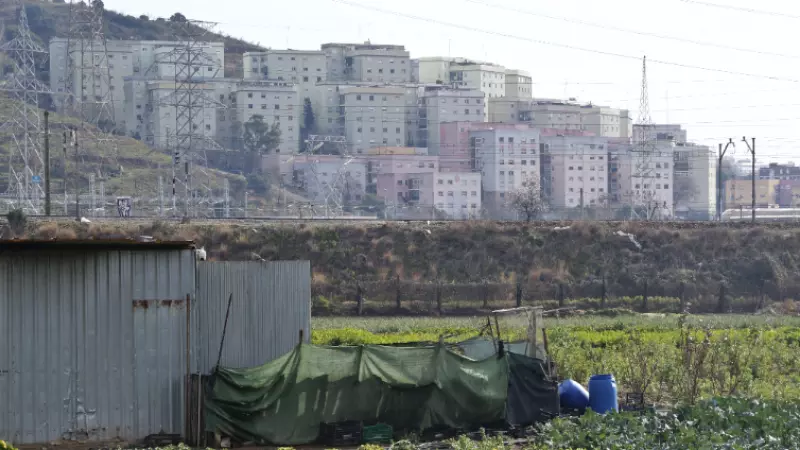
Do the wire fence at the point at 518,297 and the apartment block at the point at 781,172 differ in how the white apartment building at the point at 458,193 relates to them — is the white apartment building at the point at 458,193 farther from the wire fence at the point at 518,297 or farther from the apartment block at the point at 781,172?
the wire fence at the point at 518,297

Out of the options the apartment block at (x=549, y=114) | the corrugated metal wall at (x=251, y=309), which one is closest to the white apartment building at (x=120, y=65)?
the apartment block at (x=549, y=114)

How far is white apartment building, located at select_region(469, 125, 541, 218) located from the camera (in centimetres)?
13212

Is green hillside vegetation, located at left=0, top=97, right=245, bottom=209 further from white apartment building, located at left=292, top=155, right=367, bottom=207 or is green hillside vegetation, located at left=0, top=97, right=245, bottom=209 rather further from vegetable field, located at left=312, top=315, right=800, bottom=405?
vegetable field, located at left=312, top=315, right=800, bottom=405

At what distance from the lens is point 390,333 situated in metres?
32.1

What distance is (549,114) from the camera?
151250mm

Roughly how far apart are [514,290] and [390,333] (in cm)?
1390

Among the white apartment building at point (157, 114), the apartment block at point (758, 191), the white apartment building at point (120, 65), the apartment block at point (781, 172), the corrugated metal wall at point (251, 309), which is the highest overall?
the white apartment building at point (120, 65)

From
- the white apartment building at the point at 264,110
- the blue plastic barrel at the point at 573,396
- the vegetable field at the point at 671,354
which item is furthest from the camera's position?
the white apartment building at the point at 264,110

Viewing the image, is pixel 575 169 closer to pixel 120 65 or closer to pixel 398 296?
pixel 120 65

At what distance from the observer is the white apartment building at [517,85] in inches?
6432

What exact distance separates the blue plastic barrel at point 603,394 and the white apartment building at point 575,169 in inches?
4583

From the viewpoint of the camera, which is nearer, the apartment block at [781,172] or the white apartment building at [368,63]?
the white apartment building at [368,63]

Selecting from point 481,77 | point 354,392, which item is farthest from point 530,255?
point 481,77

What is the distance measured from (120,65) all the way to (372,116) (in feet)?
102
